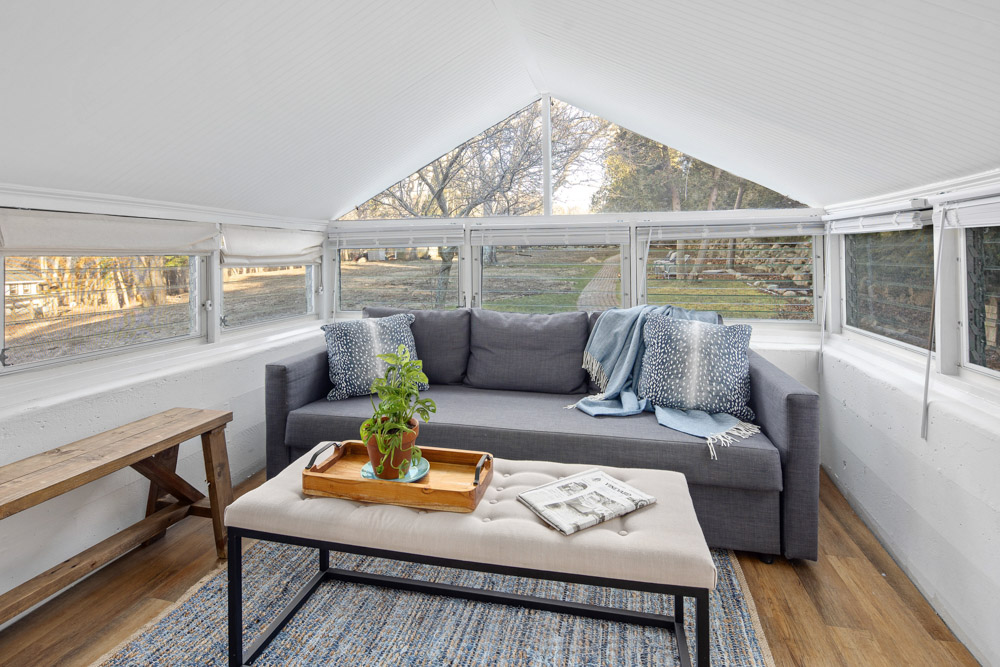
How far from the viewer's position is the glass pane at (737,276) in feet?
12.1

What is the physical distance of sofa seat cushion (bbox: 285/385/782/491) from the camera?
2193 mm

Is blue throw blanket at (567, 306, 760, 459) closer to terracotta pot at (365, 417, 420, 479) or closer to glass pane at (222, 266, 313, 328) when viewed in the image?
terracotta pot at (365, 417, 420, 479)

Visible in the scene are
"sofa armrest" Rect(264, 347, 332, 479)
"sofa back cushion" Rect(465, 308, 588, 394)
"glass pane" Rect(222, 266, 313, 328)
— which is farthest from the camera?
"glass pane" Rect(222, 266, 313, 328)

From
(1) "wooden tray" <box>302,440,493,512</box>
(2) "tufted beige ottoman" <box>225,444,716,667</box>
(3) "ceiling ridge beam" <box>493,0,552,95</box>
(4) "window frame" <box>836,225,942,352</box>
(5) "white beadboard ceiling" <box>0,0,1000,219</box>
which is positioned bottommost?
(2) "tufted beige ottoman" <box>225,444,716,667</box>

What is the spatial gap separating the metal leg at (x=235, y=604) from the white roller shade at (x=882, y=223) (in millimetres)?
2787

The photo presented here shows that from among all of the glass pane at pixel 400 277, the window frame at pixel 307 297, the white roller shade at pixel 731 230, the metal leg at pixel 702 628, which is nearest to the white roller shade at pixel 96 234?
the window frame at pixel 307 297

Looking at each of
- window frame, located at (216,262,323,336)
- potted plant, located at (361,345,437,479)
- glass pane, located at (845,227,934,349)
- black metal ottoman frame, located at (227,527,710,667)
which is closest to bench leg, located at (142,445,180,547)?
black metal ottoman frame, located at (227,527,710,667)

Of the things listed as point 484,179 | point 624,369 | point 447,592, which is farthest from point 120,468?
point 484,179

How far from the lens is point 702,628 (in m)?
1.37

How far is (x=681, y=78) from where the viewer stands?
94.7 inches

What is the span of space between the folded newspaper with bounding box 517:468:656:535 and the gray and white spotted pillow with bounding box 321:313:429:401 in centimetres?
139

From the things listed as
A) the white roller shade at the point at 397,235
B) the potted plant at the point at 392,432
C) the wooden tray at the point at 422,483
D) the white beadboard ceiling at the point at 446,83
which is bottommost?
the wooden tray at the point at 422,483

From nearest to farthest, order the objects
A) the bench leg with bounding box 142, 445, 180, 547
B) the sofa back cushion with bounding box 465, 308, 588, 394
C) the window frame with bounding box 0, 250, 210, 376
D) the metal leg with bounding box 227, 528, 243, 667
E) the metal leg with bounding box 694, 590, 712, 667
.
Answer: the metal leg with bounding box 694, 590, 712, 667, the metal leg with bounding box 227, 528, 243, 667, the window frame with bounding box 0, 250, 210, 376, the bench leg with bounding box 142, 445, 180, 547, the sofa back cushion with bounding box 465, 308, 588, 394

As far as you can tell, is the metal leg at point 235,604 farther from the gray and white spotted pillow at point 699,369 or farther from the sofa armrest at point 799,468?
the sofa armrest at point 799,468
